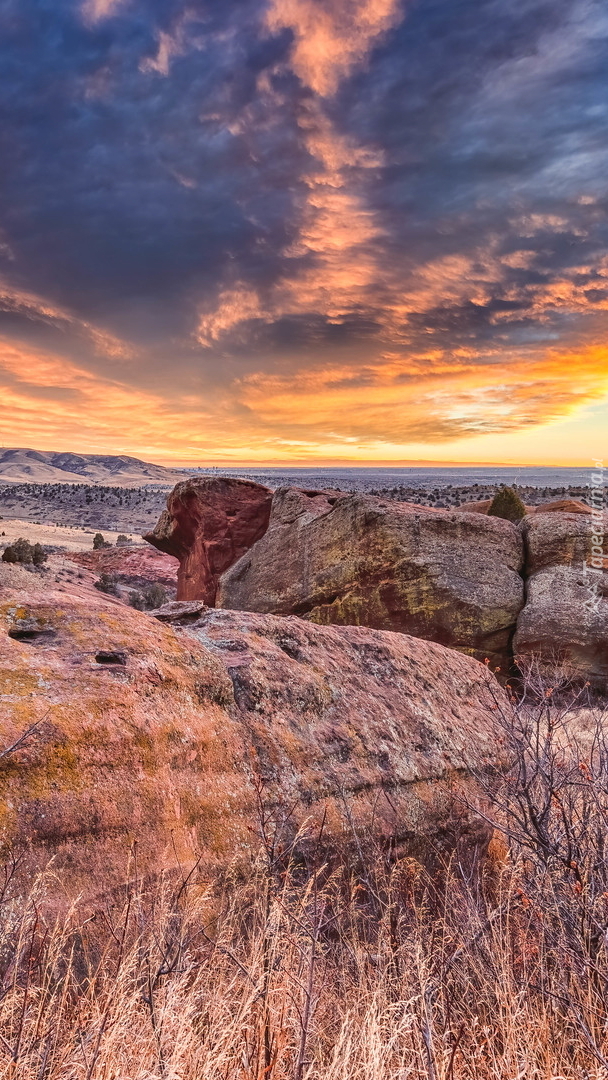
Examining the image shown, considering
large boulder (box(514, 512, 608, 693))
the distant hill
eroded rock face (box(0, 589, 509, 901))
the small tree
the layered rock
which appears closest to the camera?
eroded rock face (box(0, 589, 509, 901))

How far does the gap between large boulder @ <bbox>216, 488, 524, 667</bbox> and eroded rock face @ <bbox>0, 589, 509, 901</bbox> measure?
5.91 m

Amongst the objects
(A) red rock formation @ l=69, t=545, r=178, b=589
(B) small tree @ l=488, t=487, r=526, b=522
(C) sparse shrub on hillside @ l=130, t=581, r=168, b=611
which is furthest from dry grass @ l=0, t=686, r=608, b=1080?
(A) red rock formation @ l=69, t=545, r=178, b=589

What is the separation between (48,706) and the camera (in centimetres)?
318

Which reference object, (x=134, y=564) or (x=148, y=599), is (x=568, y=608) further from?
(x=134, y=564)

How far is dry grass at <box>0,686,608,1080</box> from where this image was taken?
2.33 m

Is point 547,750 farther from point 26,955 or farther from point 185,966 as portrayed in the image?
point 26,955

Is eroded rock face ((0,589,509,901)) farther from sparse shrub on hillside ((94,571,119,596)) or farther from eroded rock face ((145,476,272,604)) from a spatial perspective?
sparse shrub on hillside ((94,571,119,596))

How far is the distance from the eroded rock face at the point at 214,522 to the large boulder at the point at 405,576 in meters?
4.20

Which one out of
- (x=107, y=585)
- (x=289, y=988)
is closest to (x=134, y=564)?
(x=107, y=585)

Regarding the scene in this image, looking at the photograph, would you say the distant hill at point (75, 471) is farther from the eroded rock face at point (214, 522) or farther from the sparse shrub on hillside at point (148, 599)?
the eroded rock face at point (214, 522)

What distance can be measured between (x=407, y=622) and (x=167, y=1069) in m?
9.66

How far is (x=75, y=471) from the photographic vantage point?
177m

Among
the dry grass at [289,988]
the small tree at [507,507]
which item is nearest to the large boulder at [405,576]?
the small tree at [507,507]

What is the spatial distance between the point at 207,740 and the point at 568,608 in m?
9.40
